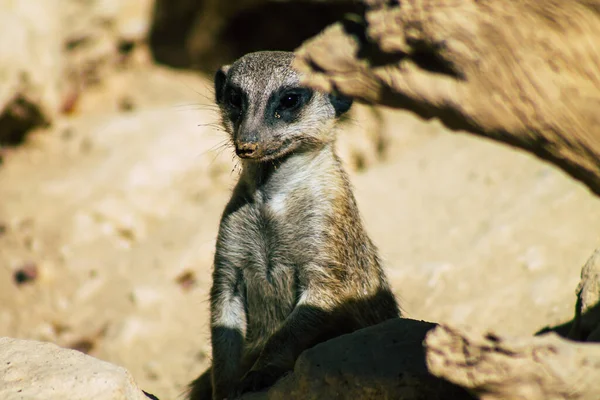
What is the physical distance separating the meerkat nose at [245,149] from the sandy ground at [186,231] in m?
0.74

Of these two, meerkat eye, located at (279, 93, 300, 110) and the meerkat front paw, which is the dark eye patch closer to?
meerkat eye, located at (279, 93, 300, 110)

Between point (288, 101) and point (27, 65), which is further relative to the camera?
point (27, 65)

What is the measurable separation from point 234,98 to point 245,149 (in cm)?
64

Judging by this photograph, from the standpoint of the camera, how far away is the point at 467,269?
5590 millimetres

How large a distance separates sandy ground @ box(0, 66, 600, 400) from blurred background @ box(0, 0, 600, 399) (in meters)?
0.02

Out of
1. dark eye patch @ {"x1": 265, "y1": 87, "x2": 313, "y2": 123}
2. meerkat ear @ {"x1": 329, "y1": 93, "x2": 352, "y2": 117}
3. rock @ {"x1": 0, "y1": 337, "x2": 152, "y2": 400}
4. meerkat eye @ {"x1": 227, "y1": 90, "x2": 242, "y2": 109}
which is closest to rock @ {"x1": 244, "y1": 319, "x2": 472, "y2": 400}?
rock @ {"x1": 0, "y1": 337, "x2": 152, "y2": 400}

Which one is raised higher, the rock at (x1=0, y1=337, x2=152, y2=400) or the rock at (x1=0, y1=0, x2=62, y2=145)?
the rock at (x1=0, y1=337, x2=152, y2=400)

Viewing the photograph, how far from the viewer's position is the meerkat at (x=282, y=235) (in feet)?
13.4

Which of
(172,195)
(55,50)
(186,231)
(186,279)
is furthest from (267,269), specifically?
(55,50)

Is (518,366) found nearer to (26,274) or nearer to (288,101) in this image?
(288,101)

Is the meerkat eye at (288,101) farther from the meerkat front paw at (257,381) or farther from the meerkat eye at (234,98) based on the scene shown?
the meerkat front paw at (257,381)

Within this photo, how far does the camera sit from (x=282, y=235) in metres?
4.18

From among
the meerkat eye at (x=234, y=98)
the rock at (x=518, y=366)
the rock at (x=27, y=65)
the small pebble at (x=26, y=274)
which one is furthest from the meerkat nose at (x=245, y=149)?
the rock at (x=27, y=65)

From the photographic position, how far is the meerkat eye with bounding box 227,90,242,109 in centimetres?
437
